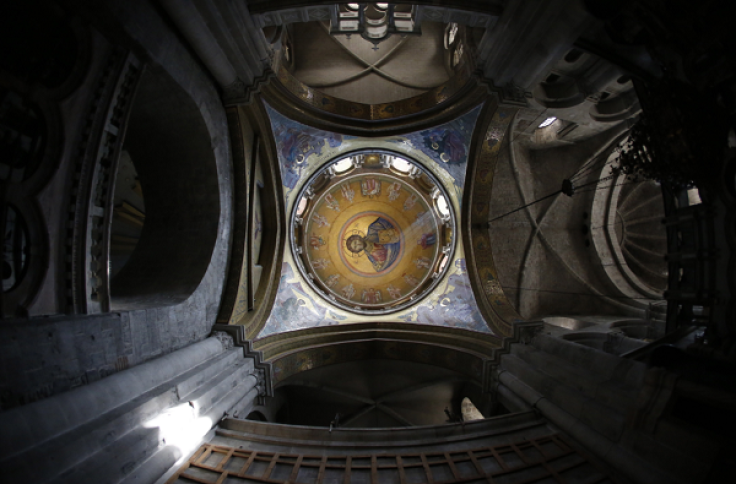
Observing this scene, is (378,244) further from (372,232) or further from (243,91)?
(243,91)

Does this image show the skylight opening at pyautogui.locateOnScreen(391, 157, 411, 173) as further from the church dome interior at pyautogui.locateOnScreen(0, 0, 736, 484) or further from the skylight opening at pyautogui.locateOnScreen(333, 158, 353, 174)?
the skylight opening at pyautogui.locateOnScreen(333, 158, 353, 174)

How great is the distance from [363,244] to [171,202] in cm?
835

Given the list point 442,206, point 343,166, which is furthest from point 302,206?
point 442,206

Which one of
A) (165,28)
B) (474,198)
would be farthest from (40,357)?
(474,198)

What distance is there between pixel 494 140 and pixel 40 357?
11050 millimetres

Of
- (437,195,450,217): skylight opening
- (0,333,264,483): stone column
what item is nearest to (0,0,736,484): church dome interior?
(0,333,264,483): stone column

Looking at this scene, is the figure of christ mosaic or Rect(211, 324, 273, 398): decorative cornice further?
the figure of christ mosaic

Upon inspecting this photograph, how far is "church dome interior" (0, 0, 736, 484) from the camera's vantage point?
14.5ft

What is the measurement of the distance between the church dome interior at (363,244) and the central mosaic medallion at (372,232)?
104 mm

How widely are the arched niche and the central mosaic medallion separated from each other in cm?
447

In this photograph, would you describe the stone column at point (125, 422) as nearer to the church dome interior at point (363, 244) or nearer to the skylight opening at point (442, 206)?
the church dome interior at point (363, 244)

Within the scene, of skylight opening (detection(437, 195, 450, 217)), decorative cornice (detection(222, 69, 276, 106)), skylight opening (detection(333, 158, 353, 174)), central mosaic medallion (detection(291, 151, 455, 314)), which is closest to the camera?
decorative cornice (detection(222, 69, 276, 106))

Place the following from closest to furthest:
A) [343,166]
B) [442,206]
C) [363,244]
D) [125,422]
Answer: [125,422] → [442,206] → [343,166] → [363,244]

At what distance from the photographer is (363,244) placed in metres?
15.5
